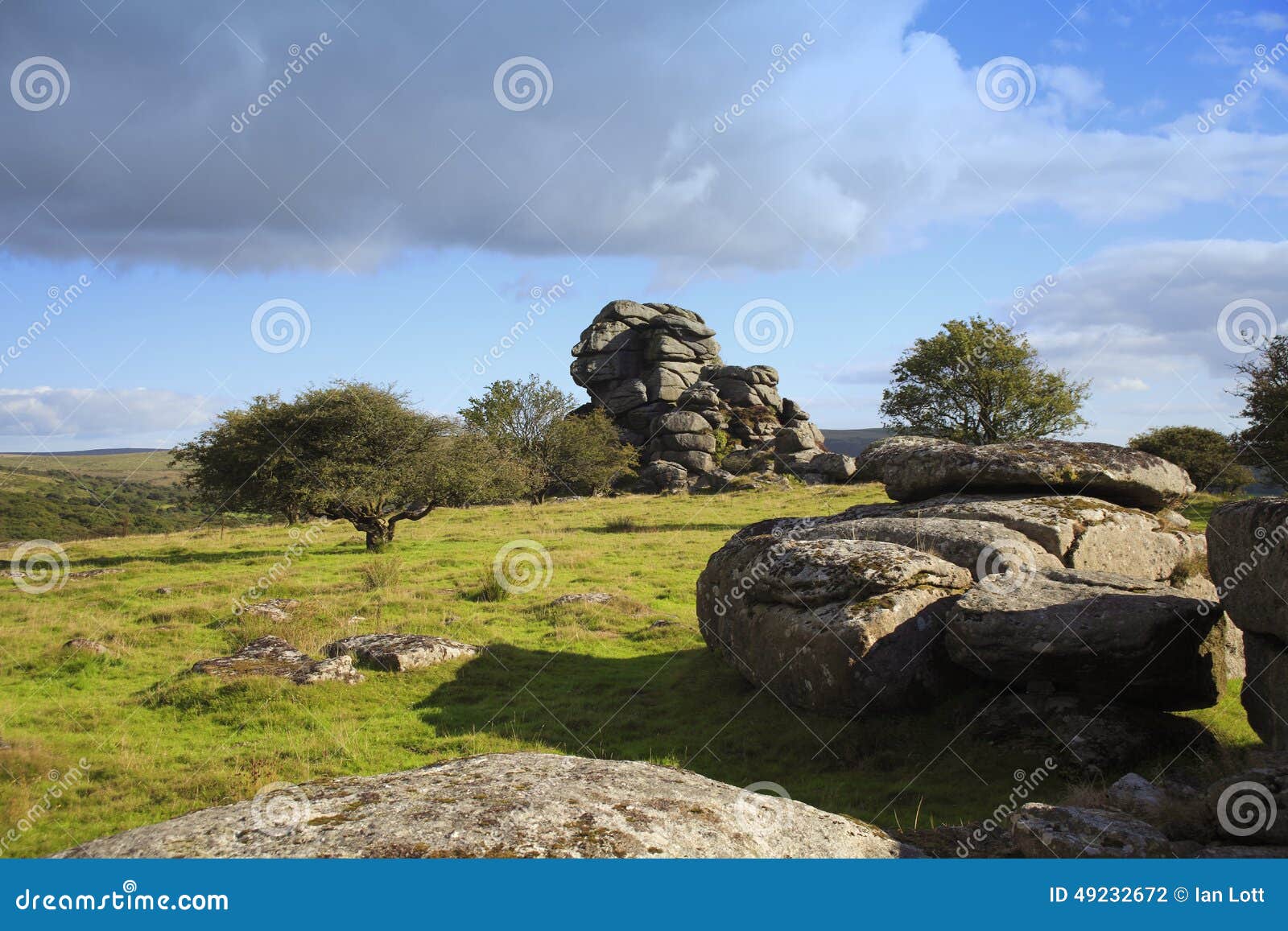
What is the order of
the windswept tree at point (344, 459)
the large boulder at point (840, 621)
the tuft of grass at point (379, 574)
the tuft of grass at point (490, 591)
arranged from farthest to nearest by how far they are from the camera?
the windswept tree at point (344, 459) < the tuft of grass at point (379, 574) < the tuft of grass at point (490, 591) < the large boulder at point (840, 621)

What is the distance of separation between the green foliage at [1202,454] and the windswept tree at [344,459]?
41.5 meters

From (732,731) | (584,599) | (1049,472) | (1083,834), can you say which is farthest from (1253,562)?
(584,599)

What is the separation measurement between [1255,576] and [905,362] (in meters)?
51.5

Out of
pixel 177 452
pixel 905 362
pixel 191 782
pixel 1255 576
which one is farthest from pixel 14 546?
pixel 905 362

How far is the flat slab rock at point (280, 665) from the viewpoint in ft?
47.0

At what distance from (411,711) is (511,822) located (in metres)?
9.22

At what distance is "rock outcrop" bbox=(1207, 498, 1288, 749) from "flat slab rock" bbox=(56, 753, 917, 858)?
6976 mm

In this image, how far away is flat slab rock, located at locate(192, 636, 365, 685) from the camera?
47.0 feet

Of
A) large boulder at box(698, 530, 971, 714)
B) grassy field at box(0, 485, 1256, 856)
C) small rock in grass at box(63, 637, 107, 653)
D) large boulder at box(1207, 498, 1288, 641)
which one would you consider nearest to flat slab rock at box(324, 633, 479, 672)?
grassy field at box(0, 485, 1256, 856)

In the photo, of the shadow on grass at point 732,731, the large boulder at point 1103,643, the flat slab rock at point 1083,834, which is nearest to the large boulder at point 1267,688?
the large boulder at point 1103,643

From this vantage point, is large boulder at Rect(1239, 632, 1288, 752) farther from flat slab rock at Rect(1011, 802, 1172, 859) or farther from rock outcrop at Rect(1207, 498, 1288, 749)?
flat slab rock at Rect(1011, 802, 1172, 859)

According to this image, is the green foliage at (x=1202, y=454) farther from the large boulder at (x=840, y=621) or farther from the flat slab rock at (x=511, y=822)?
the flat slab rock at (x=511, y=822)

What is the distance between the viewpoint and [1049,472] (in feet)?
54.4

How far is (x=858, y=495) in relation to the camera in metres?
47.3
